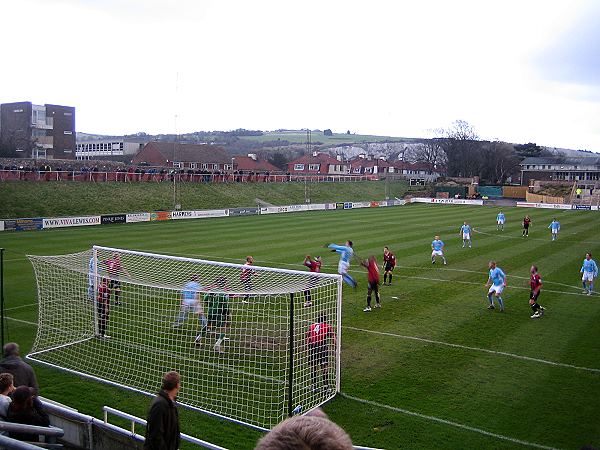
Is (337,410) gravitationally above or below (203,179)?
below

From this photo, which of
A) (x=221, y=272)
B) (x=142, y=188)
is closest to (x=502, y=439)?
(x=221, y=272)

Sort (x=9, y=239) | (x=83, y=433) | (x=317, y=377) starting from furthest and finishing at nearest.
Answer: (x=9, y=239)
(x=317, y=377)
(x=83, y=433)

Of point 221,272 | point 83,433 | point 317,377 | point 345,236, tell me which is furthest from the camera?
point 345,236

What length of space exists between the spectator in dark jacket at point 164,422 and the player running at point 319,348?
440 cm

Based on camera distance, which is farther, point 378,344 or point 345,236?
point 345,236

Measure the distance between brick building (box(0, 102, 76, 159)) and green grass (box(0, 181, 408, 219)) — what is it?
3337 cm

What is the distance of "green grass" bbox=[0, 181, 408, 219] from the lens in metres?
42.8

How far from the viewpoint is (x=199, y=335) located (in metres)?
13.4

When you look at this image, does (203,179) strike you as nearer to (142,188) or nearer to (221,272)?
(142,188)

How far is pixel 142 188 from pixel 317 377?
151 feet

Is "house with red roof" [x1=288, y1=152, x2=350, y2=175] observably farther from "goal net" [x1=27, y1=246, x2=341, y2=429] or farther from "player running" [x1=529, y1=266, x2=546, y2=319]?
"goal net" [x1=27, y1=246, x2=341, y2=429]

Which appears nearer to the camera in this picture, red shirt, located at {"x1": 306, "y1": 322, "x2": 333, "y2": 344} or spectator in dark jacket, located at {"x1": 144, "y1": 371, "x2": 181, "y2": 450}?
spectator in dark jacket, located at {"x1": 144, "y1": 371, "x2": 181, "y2": 450}

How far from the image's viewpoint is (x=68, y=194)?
152ft

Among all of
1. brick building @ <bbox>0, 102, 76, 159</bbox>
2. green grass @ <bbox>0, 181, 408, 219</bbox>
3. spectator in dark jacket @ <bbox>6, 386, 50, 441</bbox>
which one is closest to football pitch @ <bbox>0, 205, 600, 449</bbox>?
spectator in dark jacket @ <bbox>6, 386, 50, 441</bbox>
